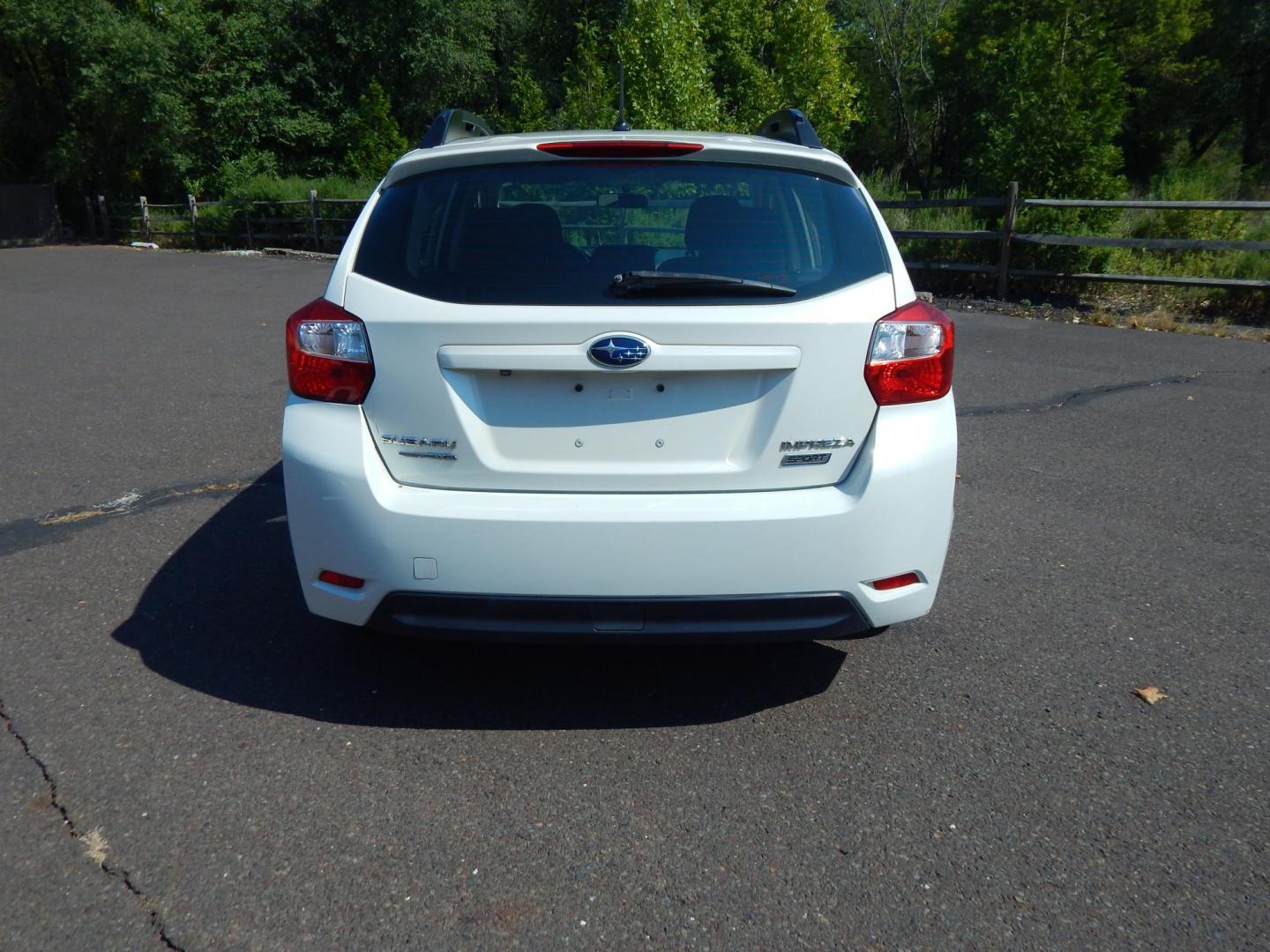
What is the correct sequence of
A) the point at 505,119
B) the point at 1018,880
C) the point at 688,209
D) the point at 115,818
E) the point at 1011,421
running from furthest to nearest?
the point at 505,119 < the point at 1011,421 < the point at 688,209 < the point at 115,818 < the point at 1018,880

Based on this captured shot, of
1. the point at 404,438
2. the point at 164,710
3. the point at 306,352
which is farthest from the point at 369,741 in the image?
the point at 306,352

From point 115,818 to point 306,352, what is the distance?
4.33 ft

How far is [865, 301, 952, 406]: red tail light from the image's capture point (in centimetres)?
296

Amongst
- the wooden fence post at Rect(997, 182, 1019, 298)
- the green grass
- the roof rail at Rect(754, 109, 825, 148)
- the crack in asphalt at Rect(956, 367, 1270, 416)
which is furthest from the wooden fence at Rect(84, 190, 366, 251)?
the roof rail at Rect(754, 109, 825, 148)

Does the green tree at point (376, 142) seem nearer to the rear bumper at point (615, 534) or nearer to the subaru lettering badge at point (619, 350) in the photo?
the rear bumper at point (615, 534)

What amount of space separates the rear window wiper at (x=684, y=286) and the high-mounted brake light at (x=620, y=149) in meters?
0.48

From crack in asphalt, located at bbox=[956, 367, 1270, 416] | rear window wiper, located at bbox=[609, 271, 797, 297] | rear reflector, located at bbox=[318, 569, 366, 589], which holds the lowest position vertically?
crack in asphalt, located at bbox=[956, 367, 1270, 416]

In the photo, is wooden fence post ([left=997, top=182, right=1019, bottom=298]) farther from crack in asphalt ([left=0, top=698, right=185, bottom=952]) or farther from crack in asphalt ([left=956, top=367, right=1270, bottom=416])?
crack in asphalt ([left=0, top=698, right=185, bottom=952])

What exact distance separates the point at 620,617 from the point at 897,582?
2.62 feet

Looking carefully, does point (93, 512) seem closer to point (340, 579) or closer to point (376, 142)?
point (340, 579)

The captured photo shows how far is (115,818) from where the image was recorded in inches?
105

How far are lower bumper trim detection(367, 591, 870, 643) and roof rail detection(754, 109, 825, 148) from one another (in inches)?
63.0

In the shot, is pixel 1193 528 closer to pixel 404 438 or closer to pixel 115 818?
pixel 404 438

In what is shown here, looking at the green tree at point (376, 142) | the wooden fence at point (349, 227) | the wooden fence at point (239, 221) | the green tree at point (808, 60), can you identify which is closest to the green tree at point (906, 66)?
the green tree at point (808, 60)
